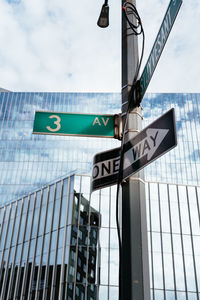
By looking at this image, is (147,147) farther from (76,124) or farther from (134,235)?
(76,124)

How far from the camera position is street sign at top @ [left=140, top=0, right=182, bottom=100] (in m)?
3.01

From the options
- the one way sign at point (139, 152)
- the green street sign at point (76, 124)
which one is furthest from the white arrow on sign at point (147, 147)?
the green street sign at point (76, 124)

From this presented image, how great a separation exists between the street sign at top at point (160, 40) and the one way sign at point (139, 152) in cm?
56

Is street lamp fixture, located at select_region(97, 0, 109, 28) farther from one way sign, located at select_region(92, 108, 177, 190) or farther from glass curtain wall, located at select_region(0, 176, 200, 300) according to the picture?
glass curtain wall, located at select_region(0, 176, 200, 300)

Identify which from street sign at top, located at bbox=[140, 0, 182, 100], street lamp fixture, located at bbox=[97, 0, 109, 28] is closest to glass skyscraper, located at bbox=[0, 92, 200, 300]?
street lamp fixture, located at bbox=[97, 0, 109, 28]

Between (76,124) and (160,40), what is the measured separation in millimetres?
1289

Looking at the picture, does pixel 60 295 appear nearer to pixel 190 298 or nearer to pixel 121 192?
pixel 190 298

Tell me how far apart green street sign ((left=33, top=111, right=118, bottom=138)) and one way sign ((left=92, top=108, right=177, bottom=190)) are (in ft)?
1.13

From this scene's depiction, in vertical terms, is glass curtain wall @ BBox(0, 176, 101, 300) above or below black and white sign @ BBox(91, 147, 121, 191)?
above

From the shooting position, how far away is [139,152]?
10.2 feet

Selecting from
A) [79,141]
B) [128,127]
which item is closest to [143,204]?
[128,127]

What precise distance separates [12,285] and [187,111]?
202 ft

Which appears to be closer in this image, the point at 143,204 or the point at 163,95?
the point at 143,204

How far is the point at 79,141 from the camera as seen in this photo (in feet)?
255
